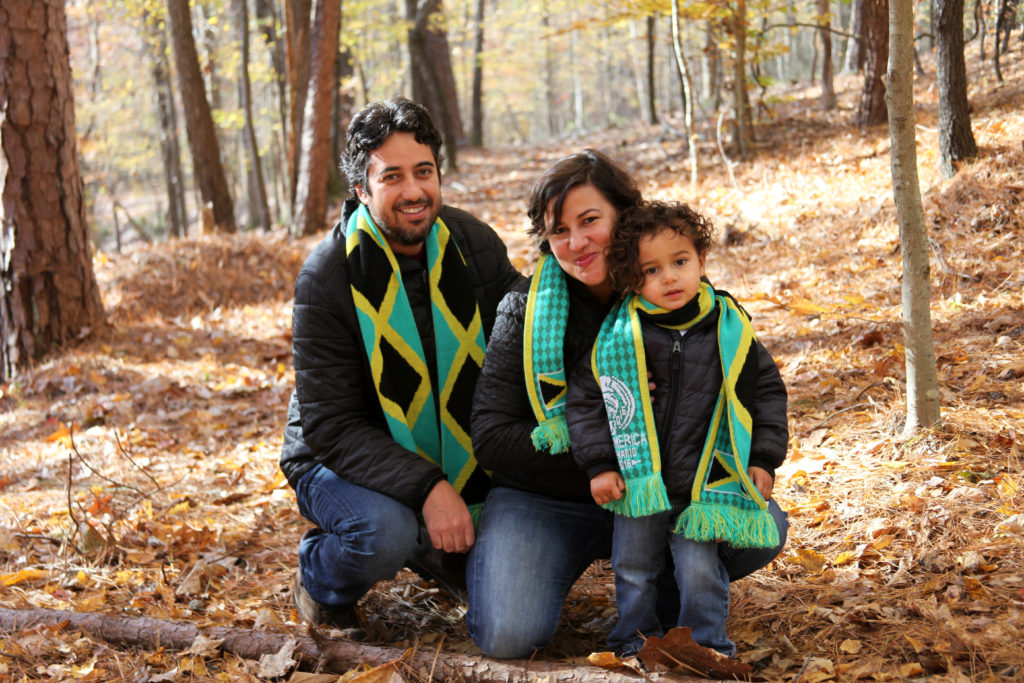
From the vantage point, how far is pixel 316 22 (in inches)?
388

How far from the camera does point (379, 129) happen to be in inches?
111

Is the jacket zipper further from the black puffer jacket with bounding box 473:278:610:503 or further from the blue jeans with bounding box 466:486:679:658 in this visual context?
the blue jeans with bounding box 466:486:679:658

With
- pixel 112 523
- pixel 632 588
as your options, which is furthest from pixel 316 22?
pixel 632 588

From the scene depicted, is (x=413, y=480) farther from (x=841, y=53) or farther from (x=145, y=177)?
(x=145, y=177)

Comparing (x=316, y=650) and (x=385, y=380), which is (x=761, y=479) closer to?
(x=385, y=380)

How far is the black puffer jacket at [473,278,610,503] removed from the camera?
8.44 feet

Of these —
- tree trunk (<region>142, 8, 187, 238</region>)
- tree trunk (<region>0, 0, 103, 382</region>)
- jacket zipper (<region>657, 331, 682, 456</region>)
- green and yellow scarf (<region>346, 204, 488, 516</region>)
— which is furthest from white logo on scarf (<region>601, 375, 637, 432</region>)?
tree trunk (<region>142, 8, 187, 238</region>)

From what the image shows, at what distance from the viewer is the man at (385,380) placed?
2.71 meters

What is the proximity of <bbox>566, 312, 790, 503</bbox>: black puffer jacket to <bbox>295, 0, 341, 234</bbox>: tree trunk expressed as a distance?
8.63 metres

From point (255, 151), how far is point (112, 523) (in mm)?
12040

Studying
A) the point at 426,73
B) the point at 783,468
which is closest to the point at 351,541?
the point at 783,468

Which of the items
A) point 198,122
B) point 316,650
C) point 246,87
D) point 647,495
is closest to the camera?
point 647,495

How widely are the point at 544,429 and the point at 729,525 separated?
0.61 metres

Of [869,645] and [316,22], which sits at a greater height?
[316,22]
